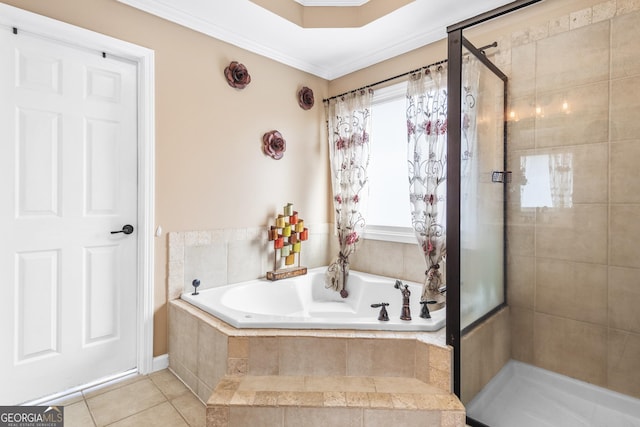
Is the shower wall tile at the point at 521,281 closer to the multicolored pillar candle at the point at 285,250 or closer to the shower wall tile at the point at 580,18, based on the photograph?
the shower wall tile at the point at 580,18

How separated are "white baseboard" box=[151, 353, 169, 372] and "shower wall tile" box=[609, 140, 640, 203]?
9.02 feet

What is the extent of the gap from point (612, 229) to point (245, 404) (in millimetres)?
1934

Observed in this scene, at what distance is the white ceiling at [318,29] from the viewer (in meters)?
2.14

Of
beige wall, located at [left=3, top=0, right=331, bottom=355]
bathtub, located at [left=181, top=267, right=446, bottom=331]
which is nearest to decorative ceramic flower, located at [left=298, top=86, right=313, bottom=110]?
beige wall, located at [left=3, top=0, right=331, bottom=355]

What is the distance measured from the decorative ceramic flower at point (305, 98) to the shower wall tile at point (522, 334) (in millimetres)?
2259

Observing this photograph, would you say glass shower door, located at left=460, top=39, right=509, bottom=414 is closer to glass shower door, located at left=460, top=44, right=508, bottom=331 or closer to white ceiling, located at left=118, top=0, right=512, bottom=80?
glass shower door, located at left=460, top=44, right=508, bottom=331

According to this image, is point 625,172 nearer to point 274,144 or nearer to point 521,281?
point 521,281

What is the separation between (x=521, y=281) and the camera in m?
1.86

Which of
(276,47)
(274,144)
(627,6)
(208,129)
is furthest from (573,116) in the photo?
(208,129)

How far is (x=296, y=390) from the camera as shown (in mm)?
1561

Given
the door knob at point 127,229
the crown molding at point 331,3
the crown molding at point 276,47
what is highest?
the crown molding at point 331,3

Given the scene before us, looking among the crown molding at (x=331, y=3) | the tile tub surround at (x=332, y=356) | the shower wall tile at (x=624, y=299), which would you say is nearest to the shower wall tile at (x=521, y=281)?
the shower wall tile at (x=624, y=299)

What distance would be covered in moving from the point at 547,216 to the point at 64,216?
270 cm

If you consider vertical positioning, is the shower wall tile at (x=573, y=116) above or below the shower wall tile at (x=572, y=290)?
above
